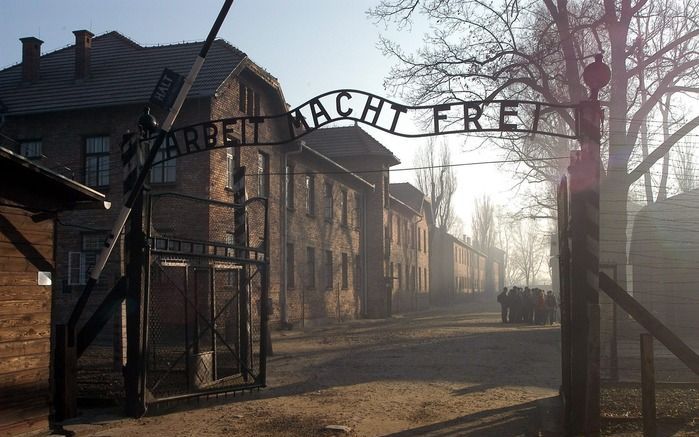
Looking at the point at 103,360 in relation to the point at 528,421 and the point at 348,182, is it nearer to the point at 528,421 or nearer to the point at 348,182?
the point at 528,421

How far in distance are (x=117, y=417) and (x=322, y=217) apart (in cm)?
2268

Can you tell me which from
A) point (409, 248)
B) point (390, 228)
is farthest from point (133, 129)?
point (409, 248)

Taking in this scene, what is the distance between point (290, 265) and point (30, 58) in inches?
466

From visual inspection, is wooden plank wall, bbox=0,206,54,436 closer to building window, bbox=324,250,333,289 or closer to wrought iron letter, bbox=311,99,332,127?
wrought iron letter, bbox=311,99,332,127

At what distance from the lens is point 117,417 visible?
901cm

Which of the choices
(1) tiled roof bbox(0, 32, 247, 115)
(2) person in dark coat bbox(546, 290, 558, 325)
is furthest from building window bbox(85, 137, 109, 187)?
(2) person in dark coat bbox(546, 290, 558, 325)

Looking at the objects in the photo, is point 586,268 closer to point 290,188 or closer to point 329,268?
point 290,188

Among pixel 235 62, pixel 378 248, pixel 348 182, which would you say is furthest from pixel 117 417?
pixel 378 248

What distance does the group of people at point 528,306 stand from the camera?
31.4 metres

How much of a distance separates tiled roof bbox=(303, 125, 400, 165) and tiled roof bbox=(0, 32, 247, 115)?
1462 cm

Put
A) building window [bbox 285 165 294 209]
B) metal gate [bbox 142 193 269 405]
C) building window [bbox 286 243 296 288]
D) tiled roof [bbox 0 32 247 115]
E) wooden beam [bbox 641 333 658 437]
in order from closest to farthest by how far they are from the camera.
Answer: wooden beam [bbox 641 333 658 437]
metal gate [bbox 142 193 269 405]
tiled roof [bbox 0 32 247 115]
building window [bbox 286 243 296 288]
building window [bbox 285 165 294 209]

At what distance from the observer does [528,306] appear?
3231 cm

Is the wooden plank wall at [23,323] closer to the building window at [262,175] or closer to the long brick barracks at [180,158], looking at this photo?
the long brick barracks at [180,158]

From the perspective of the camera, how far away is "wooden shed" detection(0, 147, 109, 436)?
23.3ft
